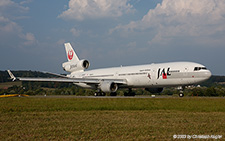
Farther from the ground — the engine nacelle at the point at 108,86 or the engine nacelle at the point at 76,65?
the engine nacelle at the point at 76,65

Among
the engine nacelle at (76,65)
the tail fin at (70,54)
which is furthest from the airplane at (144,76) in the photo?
the tail fin at (70,54)

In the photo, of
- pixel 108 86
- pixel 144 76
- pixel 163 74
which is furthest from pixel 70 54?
pixel 163 74

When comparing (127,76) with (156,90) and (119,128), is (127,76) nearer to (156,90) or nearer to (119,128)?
(156,90)

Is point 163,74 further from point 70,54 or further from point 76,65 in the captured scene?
point 70,54

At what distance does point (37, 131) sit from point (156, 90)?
3352 cm

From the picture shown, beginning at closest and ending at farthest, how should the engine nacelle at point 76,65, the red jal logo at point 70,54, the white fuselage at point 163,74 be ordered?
the white fuselage at point 163,74, the engine nacelle at point 76,65, the red jal logo at point 70,54

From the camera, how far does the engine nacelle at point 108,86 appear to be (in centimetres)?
3906

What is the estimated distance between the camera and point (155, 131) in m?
8.86

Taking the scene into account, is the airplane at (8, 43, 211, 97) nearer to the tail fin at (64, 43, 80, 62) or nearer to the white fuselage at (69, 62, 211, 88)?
the white fuselage at (69, 62, 211, 88)

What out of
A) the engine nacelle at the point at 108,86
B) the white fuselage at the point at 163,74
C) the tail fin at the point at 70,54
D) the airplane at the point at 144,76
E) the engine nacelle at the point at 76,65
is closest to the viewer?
the white fuselage at the point at 163,74

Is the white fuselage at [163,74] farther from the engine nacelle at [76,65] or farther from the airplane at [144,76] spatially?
the engine nacelle at [76,65]

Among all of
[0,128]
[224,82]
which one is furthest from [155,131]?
[224,82]

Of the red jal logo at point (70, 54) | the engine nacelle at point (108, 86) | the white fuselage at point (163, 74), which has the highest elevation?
the red jal logo at point (70, 54)

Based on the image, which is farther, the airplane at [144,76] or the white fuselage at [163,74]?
the airplane at [144,76]
